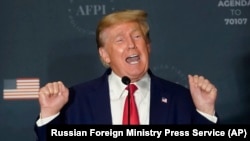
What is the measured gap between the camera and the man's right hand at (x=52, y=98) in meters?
1.42

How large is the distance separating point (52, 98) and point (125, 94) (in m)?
0.23

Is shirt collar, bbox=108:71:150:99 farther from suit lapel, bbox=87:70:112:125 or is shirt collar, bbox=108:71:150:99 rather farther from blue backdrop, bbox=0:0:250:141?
blue backdrop, bbox=0:0:250:141

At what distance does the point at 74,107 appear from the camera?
1.50m

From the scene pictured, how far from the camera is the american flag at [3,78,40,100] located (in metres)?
2.39

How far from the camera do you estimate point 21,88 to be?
7.83ft

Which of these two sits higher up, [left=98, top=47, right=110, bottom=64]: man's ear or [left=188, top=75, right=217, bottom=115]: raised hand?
[left=98, top=47, right=110, bottom=64]: man's ear

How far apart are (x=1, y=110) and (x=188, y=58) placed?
929mm

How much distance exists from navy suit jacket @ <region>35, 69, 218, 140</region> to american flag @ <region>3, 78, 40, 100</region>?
88 centimetres

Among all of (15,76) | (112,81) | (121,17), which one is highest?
(121,17)

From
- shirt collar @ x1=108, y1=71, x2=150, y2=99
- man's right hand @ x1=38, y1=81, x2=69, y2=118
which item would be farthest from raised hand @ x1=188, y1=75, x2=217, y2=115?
man's right hand @ x1=38, y1=81, x2=69, y2=118

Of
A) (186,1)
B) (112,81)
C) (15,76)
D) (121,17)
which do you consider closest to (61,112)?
(112,81)

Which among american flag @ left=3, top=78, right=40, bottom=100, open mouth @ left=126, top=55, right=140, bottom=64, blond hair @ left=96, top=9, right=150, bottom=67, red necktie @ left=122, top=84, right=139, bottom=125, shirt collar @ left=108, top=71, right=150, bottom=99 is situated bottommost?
american flag @ left=3, top=78, right=40, bottom=100

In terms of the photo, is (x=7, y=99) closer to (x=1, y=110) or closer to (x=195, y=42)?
(x=1, y=110)

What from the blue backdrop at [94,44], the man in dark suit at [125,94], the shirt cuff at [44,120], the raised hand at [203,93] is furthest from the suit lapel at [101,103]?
the blue backdrop at [94,44]
